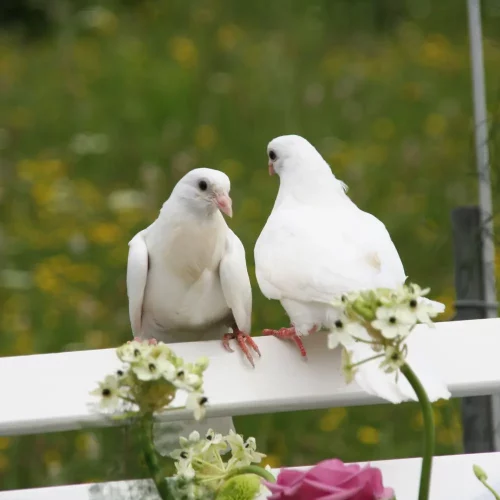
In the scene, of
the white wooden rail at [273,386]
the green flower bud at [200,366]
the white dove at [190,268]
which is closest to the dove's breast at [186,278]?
the white dove at [190,268]

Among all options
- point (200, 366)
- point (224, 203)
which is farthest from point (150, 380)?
point (224, 203)

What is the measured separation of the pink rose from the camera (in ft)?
2.80

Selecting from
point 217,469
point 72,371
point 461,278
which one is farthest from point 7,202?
point 217,469

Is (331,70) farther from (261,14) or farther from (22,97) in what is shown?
(22,97)

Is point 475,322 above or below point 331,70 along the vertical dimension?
below

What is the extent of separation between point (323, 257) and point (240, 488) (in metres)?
0.56

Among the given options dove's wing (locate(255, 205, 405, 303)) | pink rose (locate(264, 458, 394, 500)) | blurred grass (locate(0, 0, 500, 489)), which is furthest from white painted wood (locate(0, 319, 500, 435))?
blurred grass (locate(0, 0, 500, 489))

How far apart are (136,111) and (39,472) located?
1.85m

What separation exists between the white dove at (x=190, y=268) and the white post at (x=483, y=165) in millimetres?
491

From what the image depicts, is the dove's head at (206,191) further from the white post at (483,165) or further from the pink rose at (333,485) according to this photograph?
the pink rose at (333,485)

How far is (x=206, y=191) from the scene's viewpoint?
1645 millimetres

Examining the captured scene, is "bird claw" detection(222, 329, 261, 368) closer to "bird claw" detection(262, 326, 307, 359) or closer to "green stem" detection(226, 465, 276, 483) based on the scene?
"bird claw" detection(262, 326, 307, 359)

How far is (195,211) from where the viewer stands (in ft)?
5.52

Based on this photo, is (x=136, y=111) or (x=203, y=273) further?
(x=136, y=111)
